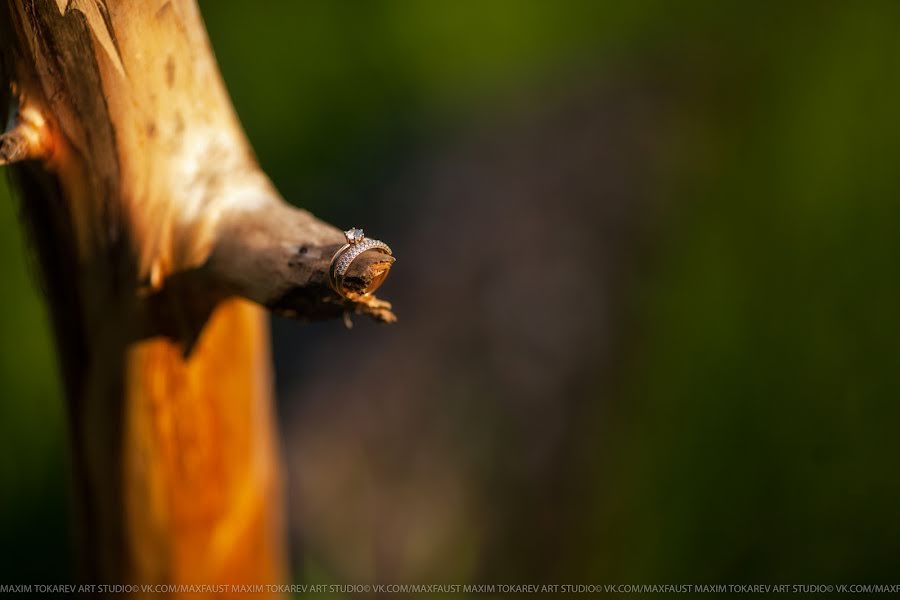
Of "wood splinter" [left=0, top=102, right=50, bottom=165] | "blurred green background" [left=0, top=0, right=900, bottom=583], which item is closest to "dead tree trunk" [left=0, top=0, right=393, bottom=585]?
"wood splinter" [left=0, top=102, right=50, bottom=165]

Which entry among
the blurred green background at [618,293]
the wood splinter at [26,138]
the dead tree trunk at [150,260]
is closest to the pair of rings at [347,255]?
the dead tree trunk at [150,260]

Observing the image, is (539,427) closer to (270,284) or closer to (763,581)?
(763,581)

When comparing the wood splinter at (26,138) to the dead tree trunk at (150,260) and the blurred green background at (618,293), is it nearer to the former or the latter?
the dead tree trunk at (150,260)

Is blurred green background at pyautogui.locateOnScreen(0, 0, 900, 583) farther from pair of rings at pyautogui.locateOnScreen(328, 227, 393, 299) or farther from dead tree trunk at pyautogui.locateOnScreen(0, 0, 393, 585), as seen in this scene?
pair of rings at pyautogui.locateOnScreen(328, 227, 393, 299)

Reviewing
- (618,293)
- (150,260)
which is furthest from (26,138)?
(618,293)

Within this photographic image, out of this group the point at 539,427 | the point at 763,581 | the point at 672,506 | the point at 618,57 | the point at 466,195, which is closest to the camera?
the point at 763,581

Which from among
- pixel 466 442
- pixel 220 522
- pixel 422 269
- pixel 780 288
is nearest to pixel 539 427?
pixel 466 442
